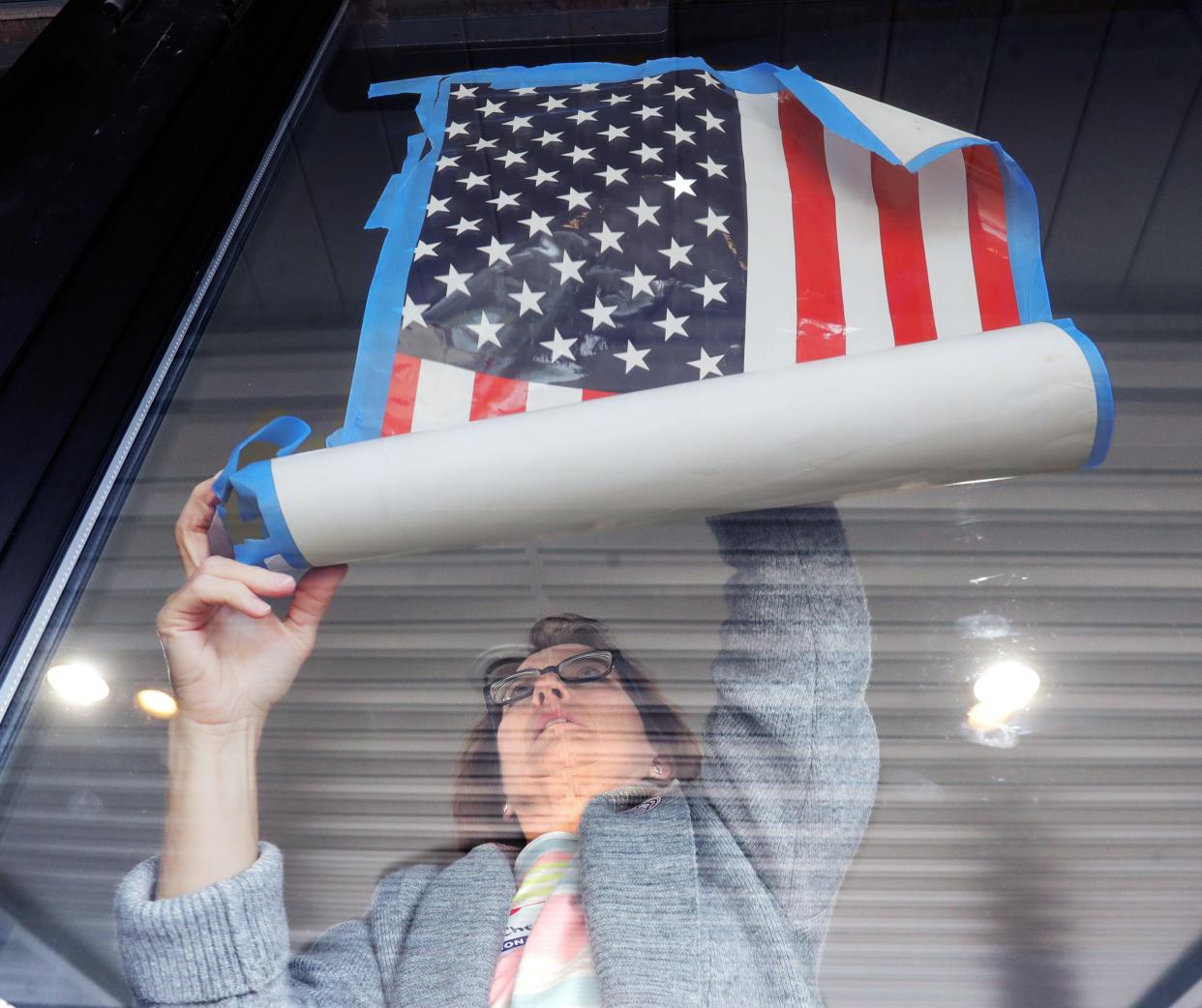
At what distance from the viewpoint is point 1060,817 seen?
1.12 metres

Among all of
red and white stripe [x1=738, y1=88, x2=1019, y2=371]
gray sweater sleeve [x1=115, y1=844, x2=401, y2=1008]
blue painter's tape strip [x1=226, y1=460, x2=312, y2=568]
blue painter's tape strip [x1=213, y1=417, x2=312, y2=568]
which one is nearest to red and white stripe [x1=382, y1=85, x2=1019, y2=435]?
red and white stripe [x1=738, y1=88, x2=1019, y2=371]

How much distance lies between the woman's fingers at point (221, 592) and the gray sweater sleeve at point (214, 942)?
24cm

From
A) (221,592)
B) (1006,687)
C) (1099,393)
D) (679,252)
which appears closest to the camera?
(1099,393)

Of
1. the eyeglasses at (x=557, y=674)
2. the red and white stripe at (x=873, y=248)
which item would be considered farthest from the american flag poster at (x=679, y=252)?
the eyeglasses at (x=557, y=674)

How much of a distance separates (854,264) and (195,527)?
80cm

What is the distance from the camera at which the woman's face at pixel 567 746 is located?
1214 mm

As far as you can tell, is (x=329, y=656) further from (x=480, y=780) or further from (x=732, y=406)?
(x=732, y=406)

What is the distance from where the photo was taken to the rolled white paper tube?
865 mm

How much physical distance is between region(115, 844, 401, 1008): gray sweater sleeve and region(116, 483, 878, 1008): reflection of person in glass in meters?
0.02

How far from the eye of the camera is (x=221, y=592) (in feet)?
3.18

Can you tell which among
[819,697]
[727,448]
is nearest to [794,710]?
[819,697]

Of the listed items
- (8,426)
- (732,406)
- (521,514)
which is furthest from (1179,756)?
(8,426)

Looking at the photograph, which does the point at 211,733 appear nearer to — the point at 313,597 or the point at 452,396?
the point at 313,597

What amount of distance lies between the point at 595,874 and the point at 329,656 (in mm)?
403
